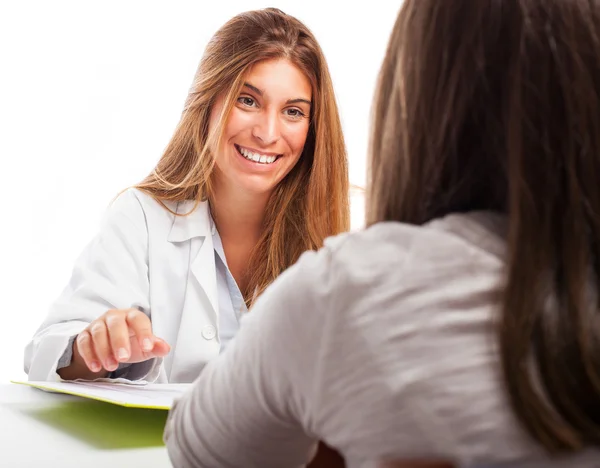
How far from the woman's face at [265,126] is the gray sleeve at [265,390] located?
4.34 ft

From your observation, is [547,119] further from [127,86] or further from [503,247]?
[127,86]

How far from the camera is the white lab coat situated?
67.7 inches

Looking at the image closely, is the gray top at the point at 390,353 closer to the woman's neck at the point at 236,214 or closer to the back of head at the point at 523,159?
the back of head at the point at 523,159

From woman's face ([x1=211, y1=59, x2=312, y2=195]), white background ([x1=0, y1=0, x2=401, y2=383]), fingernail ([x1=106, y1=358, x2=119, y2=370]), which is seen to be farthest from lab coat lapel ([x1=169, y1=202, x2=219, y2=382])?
white background ([x1=0, y1=0, x2=401, y2=383])

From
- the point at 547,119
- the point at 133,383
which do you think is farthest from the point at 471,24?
the point at 133,383

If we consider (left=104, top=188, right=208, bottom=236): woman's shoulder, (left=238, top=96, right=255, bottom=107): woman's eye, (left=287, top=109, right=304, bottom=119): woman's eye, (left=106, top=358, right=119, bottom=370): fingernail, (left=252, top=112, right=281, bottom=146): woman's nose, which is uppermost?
(left=238, top=96, right=255, bottom=107): woman's eye

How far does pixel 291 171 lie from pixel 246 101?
25 cm

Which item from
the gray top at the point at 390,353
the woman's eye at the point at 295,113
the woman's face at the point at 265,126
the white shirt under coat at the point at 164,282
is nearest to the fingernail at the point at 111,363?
the white shirt under coat at the point at 164,282

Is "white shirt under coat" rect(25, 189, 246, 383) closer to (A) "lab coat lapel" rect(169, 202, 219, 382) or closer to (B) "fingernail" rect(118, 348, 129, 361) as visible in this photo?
(A) "lab coat lapel" rect(169, 202, 219, 382)

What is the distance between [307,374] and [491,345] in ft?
0.45

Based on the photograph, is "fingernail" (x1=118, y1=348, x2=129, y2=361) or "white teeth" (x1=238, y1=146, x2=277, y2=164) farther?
"white teeth" (x1=238, y1=146, x2=277, y2=164)

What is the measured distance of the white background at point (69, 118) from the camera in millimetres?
3295

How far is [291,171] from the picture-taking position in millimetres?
2158

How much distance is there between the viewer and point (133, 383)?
137 cm
